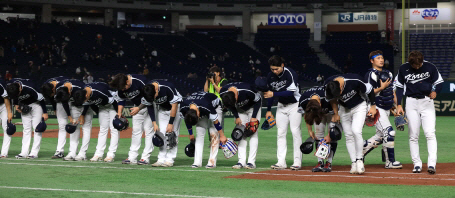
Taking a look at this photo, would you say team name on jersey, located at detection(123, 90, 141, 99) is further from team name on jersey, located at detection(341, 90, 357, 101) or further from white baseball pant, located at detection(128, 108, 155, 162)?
Result: team name on jersey, located at detection(341, 90, 357, 101)

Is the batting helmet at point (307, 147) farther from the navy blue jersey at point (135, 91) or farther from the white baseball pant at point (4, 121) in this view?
the white baseball pant at point (4, 121)

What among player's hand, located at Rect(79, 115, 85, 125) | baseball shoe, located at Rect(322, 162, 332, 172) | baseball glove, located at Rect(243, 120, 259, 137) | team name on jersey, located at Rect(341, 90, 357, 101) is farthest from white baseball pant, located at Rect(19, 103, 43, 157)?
team name on jersey, located at Rect(341, 90, 357, 101)

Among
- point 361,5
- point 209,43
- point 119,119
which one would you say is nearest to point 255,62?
point 209,43

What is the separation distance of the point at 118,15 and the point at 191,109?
44463 mm

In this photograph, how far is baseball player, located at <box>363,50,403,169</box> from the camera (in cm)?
1001

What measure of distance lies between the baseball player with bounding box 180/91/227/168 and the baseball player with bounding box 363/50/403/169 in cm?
258

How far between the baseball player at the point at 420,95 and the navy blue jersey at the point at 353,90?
0.69 meters

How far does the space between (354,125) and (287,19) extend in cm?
4656

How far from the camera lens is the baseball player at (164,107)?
1030 cm

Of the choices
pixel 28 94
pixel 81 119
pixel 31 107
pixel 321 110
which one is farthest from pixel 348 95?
pixel 31 107

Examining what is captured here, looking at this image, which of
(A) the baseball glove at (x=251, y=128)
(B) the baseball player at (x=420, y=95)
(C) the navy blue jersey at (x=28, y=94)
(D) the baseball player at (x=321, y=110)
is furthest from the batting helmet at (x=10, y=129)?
(B) the baseball player at (x=420, y=95)

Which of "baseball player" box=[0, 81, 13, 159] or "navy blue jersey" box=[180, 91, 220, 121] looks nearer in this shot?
"navy blue jersey" box=[180, 91, 220, 121]

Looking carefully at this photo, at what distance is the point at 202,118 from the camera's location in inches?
408

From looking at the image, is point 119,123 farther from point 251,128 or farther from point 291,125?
point 291,125
